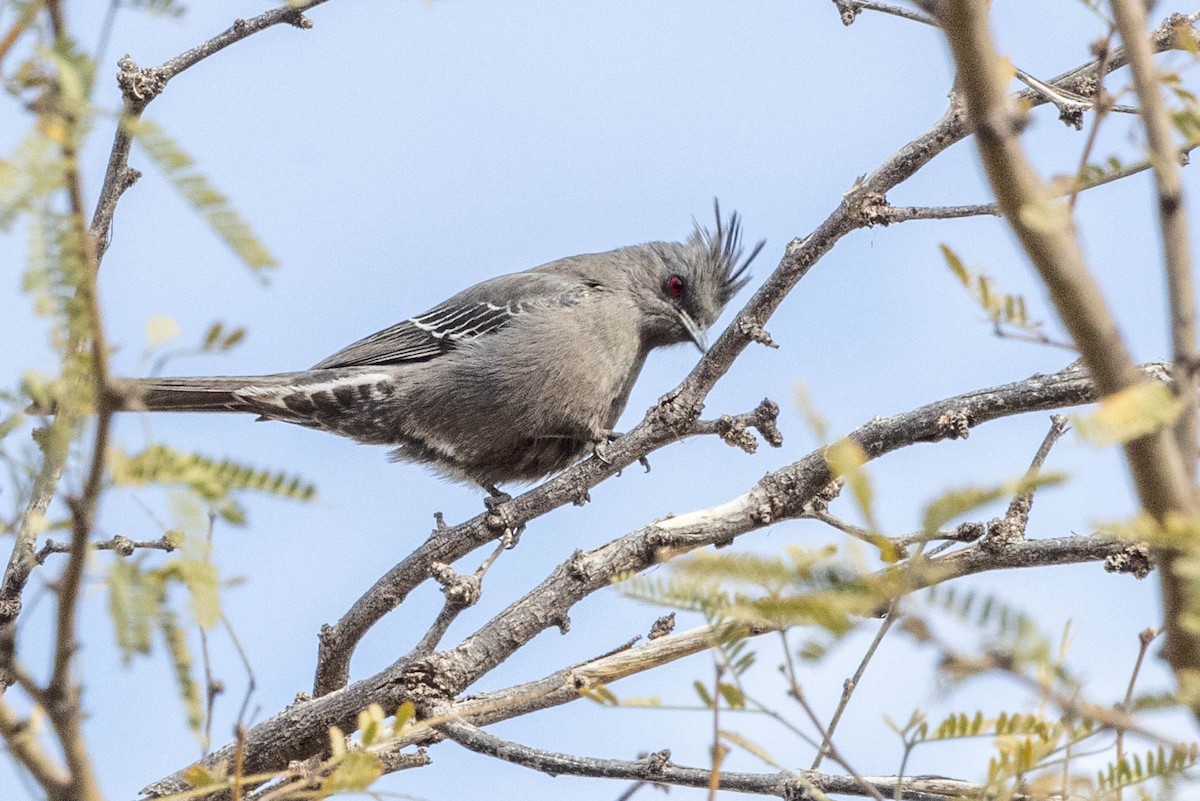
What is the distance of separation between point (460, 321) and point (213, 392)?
5.43 ft

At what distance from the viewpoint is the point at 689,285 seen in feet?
27.5

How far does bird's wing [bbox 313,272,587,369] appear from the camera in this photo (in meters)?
7.95

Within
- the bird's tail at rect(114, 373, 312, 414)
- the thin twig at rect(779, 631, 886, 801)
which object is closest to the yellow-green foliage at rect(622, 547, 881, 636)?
the thin twig at rect(779, 631, 886, 801)

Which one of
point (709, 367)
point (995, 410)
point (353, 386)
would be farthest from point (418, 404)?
point (995, 410)

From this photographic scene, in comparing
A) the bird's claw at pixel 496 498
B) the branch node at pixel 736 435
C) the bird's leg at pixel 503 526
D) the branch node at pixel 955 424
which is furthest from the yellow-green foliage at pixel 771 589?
the bird's claw at pixel 496 498

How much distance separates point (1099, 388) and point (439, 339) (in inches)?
263

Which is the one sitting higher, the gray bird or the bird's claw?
the gray bird

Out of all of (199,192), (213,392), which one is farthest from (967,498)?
(213,392)

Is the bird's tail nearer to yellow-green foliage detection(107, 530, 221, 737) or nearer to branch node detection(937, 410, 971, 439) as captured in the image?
branch node detection(937, 410, 971, 439)

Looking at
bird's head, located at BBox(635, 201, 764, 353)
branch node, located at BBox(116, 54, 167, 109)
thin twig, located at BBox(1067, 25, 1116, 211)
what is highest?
bird's head, located at BBox(635, 201, 764, 353)

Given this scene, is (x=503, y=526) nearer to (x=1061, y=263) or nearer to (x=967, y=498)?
(x=967, y=498)

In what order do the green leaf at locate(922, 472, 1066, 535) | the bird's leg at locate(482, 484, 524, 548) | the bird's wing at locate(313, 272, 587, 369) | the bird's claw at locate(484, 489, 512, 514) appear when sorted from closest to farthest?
the green leaf at locate(922, 472, 1066, 535) → the bird's leg at locate(482, 484, 524, 548) → the bird's claw at locate(484, 489, 512, 514) → the bird's wing at locate(313, 272, 587, 369)

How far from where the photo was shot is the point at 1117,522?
1.57 m

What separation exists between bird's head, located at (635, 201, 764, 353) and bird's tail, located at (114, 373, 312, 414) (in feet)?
7.89
